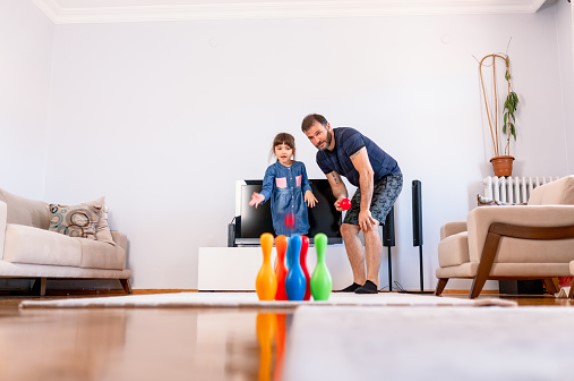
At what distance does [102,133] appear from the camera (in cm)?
538

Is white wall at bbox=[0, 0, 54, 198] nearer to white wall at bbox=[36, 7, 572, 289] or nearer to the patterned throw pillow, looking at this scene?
white wall at bbox=[36, 7, 572, 289]

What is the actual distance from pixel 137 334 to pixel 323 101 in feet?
15.9

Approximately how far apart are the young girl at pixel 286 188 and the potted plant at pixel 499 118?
1.83 meters

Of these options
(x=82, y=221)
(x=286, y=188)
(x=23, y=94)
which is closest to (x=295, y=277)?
(x=286, y=188)

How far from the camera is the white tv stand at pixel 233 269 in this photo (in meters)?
4.37

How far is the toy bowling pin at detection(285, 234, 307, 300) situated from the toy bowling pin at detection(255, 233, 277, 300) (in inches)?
2.0

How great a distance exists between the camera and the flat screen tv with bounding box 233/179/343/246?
4637mm

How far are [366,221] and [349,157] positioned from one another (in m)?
0.39

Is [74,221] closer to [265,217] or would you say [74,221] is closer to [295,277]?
[265,217]

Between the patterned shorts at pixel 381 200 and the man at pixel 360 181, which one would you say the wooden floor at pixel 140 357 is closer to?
the man at pixel 360 181

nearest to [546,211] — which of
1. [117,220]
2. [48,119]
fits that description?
[117,220]

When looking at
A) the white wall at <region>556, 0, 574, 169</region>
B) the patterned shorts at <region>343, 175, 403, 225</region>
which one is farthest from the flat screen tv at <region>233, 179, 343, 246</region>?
the white wall at <region>556, 0, 574, 169</region>

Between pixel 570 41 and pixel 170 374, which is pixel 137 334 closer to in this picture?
pixel 170 374

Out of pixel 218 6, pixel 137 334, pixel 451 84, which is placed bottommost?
pixel 137 334
